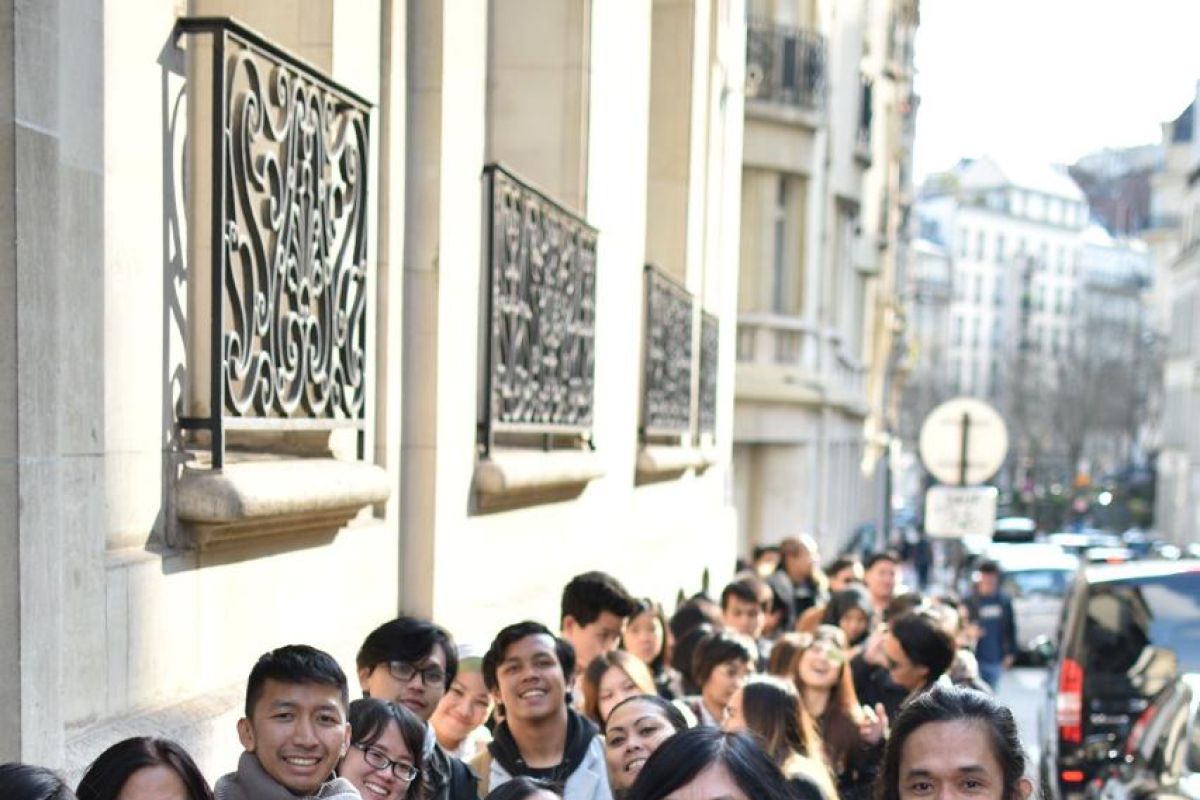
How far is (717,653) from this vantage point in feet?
24.6

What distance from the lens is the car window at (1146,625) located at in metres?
11.9

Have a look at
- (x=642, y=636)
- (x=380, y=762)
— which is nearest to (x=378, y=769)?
(x=380, y=762)

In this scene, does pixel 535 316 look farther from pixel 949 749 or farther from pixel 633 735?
pixel 949 749

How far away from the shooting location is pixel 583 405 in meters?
10.7

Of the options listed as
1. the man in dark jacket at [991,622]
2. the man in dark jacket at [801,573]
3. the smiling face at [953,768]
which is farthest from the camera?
the man in dark jacket at [991,622]

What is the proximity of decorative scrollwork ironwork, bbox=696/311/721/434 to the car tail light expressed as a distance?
5303 mm

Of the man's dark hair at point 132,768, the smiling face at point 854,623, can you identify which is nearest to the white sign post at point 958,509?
the smiling face at point 854,623

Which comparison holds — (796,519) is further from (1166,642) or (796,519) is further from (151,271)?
(151,271)

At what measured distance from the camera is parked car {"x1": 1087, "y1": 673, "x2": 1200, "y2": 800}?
8344 millimetres

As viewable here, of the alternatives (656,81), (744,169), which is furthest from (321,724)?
(744,169)

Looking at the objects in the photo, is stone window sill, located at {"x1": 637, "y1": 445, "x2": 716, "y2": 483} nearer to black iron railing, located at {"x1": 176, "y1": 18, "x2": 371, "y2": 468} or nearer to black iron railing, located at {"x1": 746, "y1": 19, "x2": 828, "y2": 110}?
black iron railing, located at {"x1": 176, "y1": 18, "x2": 371, "y2": 468}

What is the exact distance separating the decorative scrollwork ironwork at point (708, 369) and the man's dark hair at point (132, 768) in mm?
12764

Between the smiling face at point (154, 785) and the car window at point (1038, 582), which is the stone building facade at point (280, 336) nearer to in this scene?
the smiling face at point (154, 785)

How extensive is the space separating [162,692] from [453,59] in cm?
353
